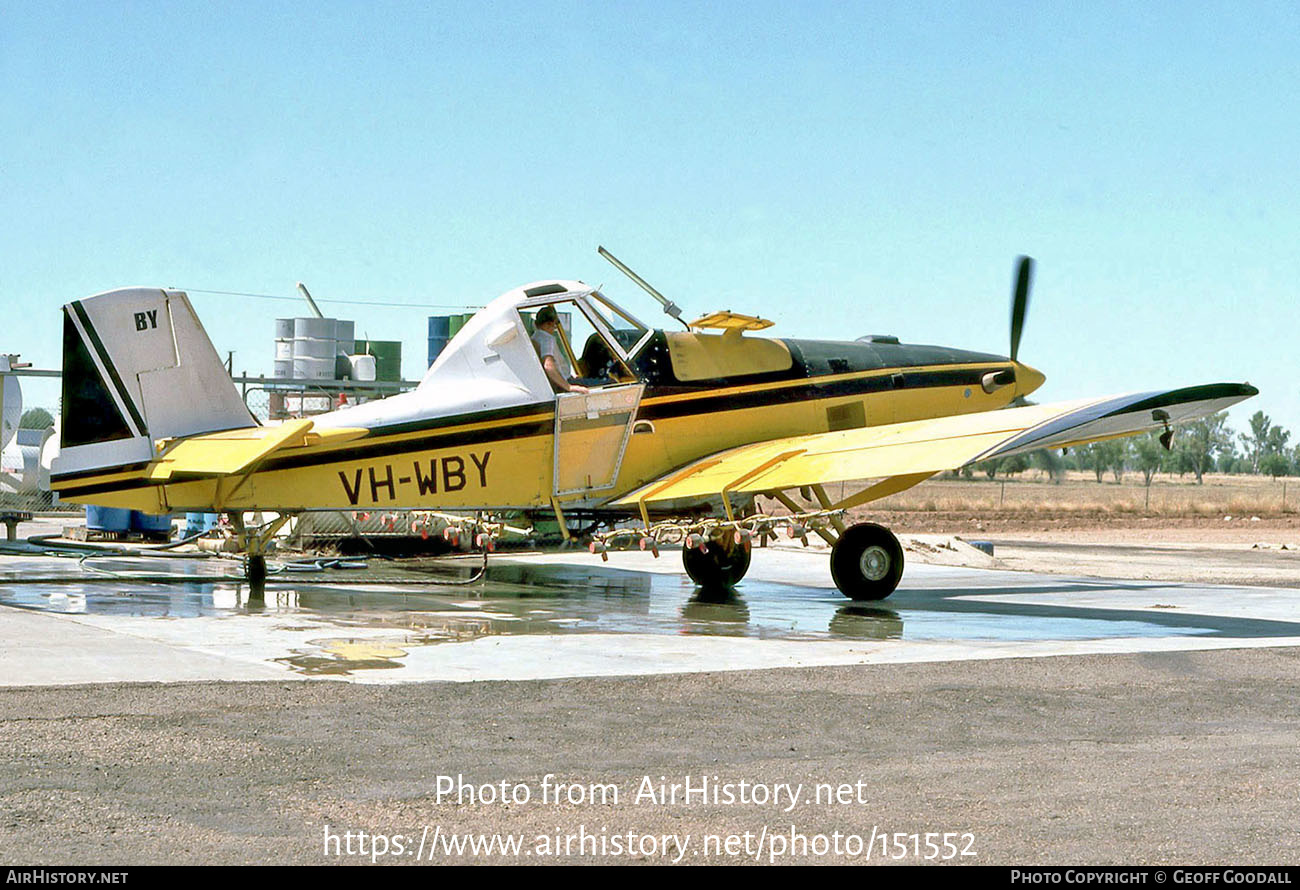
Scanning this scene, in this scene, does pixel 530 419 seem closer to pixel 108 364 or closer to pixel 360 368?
pixel 108 364

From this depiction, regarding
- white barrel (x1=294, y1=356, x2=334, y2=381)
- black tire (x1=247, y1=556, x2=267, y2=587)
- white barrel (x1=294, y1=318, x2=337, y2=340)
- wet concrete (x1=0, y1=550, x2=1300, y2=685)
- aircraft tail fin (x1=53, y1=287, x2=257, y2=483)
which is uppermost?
white barrel (x1=294, y1=318, x2=337, y2=340)

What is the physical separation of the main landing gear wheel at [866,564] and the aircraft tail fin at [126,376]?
6756 millimetres

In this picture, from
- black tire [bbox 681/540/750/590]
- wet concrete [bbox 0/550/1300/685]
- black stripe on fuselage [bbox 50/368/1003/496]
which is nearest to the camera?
wet concrete [bbox 0/550/1300/685]

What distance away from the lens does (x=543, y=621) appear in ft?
42.4

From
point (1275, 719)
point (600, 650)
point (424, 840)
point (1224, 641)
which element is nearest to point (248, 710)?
point (424, 840)

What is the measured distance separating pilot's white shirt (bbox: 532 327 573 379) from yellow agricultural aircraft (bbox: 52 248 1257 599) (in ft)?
0.38

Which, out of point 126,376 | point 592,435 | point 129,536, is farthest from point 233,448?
point 129,536

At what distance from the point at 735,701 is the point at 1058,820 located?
10.2 ft

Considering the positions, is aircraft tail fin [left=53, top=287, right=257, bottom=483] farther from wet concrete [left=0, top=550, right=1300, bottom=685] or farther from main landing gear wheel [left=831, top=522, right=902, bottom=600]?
main landing gear wheel [left=831, top=522, right=902, bottom=600]

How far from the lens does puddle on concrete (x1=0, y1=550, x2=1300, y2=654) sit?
12.1 m

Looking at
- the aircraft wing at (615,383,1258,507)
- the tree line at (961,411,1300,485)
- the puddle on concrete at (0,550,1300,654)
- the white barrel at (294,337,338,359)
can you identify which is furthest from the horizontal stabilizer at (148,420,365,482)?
the tree line at (961,411,1300,485)

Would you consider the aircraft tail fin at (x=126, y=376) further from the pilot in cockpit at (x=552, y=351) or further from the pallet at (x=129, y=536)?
the pallet at (x=129, y=536)

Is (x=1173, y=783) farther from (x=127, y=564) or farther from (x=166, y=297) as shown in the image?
(x=127, y=564)

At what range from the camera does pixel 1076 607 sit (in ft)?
50.1
